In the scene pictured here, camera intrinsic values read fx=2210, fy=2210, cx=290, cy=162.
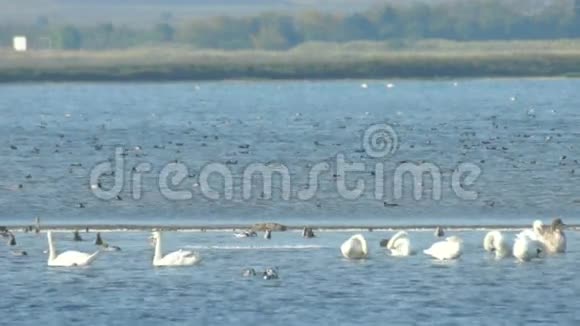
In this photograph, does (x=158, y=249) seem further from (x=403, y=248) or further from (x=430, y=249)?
(x=430, y=249)

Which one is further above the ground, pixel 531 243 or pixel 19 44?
pixel 19 44

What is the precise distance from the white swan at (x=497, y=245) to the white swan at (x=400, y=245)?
0.95 meters

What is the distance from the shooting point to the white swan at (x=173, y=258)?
25.1m

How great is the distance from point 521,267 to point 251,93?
74722 millimetres

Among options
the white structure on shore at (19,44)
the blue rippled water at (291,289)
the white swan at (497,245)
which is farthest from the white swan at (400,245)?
the white structure on shore at (19,44)

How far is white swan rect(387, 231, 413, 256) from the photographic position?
25781mm

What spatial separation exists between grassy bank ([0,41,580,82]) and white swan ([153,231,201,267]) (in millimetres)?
88772

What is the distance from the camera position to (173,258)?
82.4 feet

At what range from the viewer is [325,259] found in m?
25.8

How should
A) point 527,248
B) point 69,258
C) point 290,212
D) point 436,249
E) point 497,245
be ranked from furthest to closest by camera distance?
point 290,212 < point 497,245 < point 436,249 < point 527,248 < point 69,258

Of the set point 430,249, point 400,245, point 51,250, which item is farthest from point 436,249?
point 51,250

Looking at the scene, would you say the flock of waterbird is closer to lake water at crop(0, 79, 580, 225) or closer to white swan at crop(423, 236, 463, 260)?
white swan at crop(423, 236, 463, 260)

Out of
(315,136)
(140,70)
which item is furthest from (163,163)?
(140,70)

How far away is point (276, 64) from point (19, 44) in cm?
2183
